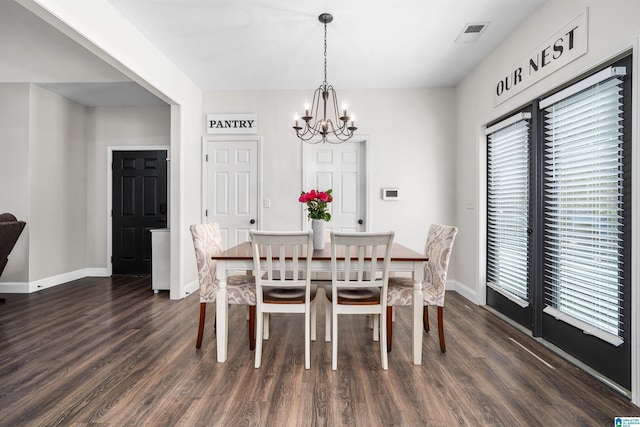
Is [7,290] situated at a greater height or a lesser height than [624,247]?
lesser

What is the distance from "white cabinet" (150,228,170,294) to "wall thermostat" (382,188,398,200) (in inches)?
117

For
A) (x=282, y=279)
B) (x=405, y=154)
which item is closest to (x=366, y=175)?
(x=405, y=154)

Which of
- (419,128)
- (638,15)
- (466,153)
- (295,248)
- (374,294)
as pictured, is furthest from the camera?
(419,128)

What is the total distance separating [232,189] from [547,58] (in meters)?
3.86

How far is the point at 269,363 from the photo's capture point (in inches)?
92.4

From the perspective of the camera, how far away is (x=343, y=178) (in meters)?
4.80

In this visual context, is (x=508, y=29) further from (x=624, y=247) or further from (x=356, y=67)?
(x=624, y=247)

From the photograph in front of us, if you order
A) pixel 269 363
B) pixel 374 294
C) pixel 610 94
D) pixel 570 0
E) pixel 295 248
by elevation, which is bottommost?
pixel 269 363

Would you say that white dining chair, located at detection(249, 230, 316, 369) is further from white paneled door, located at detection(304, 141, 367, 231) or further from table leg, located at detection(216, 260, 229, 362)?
white paneled door, located at detection(304, 141, 367, 231)

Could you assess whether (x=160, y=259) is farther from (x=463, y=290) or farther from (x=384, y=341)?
(x=463, y=290)

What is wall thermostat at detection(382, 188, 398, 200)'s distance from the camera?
4656 millimetres

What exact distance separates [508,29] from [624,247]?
7.45ft

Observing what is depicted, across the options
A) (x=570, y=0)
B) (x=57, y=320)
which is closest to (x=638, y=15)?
(x=570, y=0)

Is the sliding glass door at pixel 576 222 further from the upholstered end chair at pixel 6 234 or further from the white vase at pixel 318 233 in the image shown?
the upholstered end chair at pixel 6 234
